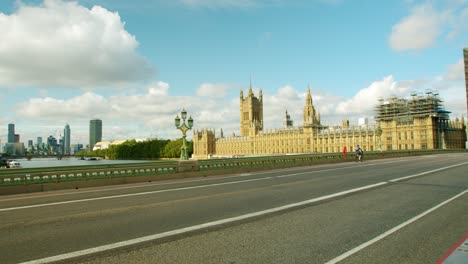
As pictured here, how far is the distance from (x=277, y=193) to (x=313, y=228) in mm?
5697

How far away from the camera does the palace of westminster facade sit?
322 ft

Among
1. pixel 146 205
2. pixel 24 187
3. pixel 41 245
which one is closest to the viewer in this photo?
pixel 41 245

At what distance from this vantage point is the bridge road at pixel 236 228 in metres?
5.99

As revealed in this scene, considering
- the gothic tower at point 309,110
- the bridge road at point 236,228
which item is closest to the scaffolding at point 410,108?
the gothic tower at point 309,110

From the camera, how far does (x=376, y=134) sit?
230 ft

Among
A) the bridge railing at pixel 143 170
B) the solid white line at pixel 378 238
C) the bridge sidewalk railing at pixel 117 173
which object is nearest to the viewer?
the solid white line at pixel 378 238

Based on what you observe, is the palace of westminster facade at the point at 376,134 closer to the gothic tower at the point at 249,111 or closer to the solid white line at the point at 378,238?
the gothic tower at the point at 249,111

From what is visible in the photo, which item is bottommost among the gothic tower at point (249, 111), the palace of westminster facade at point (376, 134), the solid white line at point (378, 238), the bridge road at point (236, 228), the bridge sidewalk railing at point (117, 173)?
the solid white line at point (378, 238)

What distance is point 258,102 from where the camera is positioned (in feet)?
605

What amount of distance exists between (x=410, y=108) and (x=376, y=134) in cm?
4407

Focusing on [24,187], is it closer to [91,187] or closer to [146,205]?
[91,187]

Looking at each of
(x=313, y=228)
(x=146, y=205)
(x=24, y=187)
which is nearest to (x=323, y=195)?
(x=313, y=228)

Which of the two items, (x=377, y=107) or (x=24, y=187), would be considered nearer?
(x=24, y=187)

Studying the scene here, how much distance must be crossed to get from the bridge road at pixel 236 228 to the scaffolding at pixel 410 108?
98.6 metres
